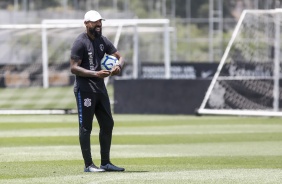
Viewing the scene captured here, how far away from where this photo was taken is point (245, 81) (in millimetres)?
28656

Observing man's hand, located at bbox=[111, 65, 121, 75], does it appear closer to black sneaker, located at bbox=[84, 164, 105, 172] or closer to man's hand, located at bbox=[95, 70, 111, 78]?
man's hand, located at bbox=[95, 70, 111, 78]

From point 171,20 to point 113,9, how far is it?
296cm

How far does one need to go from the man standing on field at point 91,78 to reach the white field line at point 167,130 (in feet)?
24.6

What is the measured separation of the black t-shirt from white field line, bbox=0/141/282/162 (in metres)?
2.40

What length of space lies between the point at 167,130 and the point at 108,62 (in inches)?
362

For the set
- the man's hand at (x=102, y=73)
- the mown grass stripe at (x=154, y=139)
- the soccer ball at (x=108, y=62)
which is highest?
the soccer ball at (x=108, y=62)

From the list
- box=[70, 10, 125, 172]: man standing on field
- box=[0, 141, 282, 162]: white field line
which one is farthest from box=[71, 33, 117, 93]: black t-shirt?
box=[0, 141, 282, 162]: white field line

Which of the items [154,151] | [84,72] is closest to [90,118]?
[84,72]

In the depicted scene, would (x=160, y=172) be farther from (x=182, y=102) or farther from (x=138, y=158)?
(x=182, y=102)

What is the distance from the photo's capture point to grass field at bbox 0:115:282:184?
13.8m

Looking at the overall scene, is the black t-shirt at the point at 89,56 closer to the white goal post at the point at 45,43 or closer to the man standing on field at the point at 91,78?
the man standing on field at the point at 91,78

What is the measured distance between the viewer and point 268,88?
94.4 ft

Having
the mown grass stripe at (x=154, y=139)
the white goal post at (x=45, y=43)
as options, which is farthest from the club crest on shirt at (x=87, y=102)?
the white goal post at (x=45, y=43)

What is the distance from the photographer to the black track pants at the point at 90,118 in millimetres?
14422
